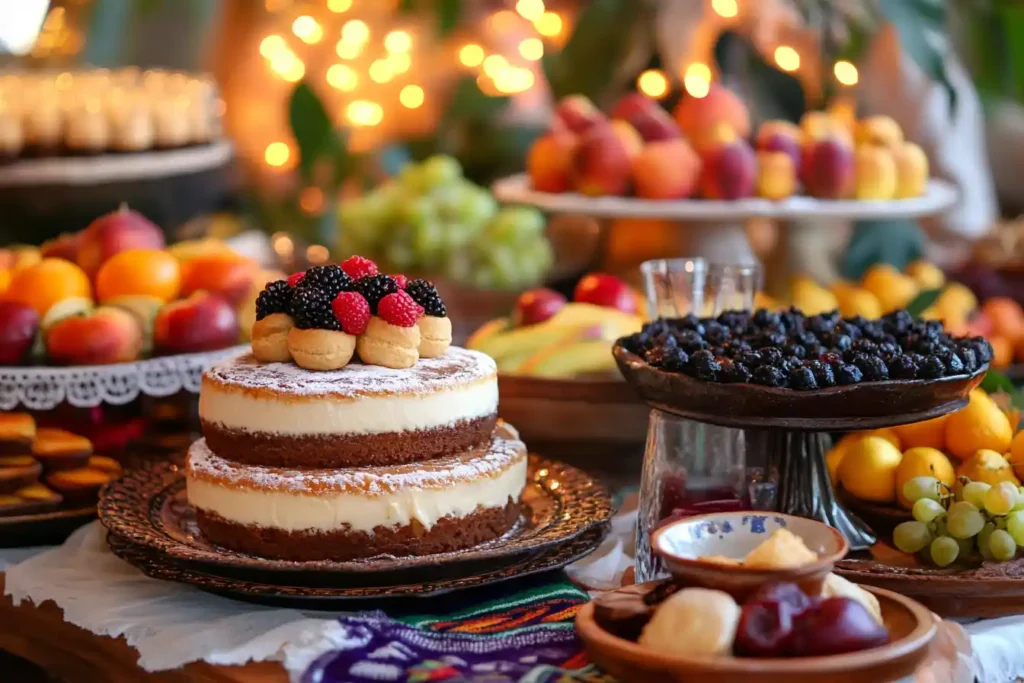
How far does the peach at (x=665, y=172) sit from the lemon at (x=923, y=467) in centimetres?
100

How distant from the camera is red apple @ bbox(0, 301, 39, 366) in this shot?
1.66 meters

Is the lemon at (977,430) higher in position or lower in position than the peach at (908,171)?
lower

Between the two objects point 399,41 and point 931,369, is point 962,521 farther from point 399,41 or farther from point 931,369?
point 399,41

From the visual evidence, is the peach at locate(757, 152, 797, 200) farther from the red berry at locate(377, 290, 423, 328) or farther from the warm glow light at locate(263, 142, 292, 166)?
the warm glow light at locate(263, 142, 292, 166)

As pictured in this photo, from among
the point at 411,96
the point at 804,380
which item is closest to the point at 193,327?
the point at 804,380

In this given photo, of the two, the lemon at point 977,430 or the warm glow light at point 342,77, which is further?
the warm glow light at point 342,77

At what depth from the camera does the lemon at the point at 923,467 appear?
4.75 ft

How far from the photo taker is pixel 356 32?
4418 millimetres

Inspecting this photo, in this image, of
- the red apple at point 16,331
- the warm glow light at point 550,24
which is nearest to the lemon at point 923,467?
the red apple at point 16,331

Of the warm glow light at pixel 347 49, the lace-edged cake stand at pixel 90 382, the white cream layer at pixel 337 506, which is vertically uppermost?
the warm glow light at pixel 347 49

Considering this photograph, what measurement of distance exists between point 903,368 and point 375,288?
56cm

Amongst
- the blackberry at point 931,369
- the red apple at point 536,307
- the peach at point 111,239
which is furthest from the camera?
the red apple at point 536,307

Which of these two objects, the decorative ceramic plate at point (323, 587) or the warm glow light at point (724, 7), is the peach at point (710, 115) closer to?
the warm glow light at point (724, 7)

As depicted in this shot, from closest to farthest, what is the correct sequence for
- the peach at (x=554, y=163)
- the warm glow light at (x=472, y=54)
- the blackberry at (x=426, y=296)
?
the blackberry at (x=426, y=296)
the peach at (x=554, y=163)
the warm glow light at (x=472, y=54)
